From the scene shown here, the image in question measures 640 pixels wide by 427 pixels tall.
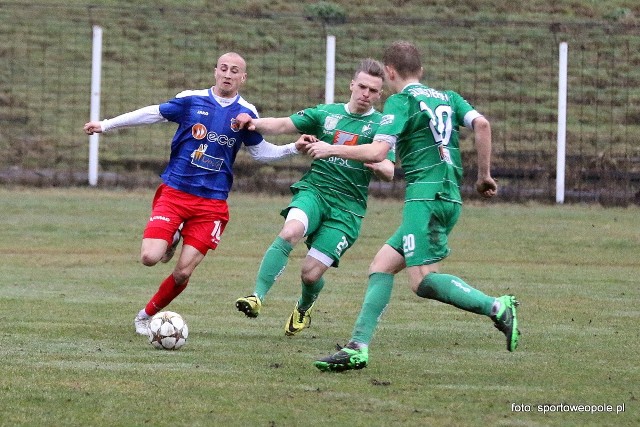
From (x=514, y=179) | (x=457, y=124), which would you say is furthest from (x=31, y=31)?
(x=457, y=124)

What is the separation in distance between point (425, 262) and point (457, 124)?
2.95 feet

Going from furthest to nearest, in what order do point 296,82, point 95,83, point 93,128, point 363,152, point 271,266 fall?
1. point 296,82
2. point 95,83
3. point 93,128
4. point 271,266
5. point 363,152

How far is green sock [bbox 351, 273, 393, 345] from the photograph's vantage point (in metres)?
7.39

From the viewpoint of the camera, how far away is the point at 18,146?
2397 centimetres

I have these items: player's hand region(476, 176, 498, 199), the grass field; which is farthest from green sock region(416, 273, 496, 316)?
player's hand region(476, 176, 498, 199)

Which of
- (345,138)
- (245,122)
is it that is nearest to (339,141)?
(345,138)

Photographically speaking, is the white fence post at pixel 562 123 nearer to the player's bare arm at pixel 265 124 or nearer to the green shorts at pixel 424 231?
the player's bare arm at pixel 265 124

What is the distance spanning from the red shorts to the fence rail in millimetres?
12634

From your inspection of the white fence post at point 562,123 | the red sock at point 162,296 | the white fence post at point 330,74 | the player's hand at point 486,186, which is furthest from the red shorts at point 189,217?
the white fence post at point 562,123

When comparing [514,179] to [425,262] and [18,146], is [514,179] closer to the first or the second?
[18,146]

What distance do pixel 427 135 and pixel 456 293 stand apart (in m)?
0.97

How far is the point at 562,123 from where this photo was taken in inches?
829

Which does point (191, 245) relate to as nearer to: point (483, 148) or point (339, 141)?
point (339, 141)

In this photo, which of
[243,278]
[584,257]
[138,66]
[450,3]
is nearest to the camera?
[243,278]
